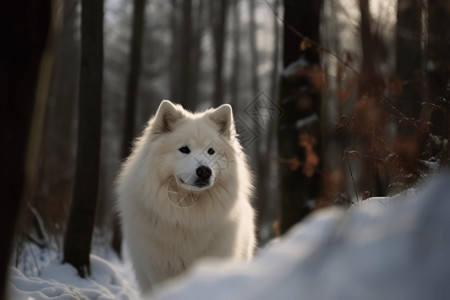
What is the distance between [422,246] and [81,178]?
14.3ft

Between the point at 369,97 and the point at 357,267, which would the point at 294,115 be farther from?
the point at 357,267

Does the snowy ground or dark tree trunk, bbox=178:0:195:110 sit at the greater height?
dark tree trunk, bbox=178:0:195:110

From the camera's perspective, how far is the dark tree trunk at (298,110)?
17.6 ft

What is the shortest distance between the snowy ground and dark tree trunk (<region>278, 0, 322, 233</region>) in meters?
4.00

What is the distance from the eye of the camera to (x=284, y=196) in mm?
5539

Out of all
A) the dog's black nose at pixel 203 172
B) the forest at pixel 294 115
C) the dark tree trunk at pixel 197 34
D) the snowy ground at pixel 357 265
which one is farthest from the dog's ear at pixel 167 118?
the dark tree trunk at pixel 197 34

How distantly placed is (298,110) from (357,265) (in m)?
4.39

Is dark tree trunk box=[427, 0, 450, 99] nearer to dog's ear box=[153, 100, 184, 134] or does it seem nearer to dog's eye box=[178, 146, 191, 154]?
dog's eye box=[178, 146, 191, 154]

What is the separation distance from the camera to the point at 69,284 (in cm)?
440

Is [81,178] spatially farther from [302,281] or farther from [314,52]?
[302,281]

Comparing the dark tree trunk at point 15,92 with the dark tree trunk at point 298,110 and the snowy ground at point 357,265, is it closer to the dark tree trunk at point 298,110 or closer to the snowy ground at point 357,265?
the snowy ground at point 357,265

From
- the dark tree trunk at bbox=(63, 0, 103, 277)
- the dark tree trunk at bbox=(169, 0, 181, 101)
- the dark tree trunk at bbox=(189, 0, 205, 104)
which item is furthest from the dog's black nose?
the dark tree trunk at bbox=(169, 0, 181, 101)

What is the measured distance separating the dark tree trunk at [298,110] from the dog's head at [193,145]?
4.98 ft

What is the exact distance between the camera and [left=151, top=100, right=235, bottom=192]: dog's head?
3545 mm
